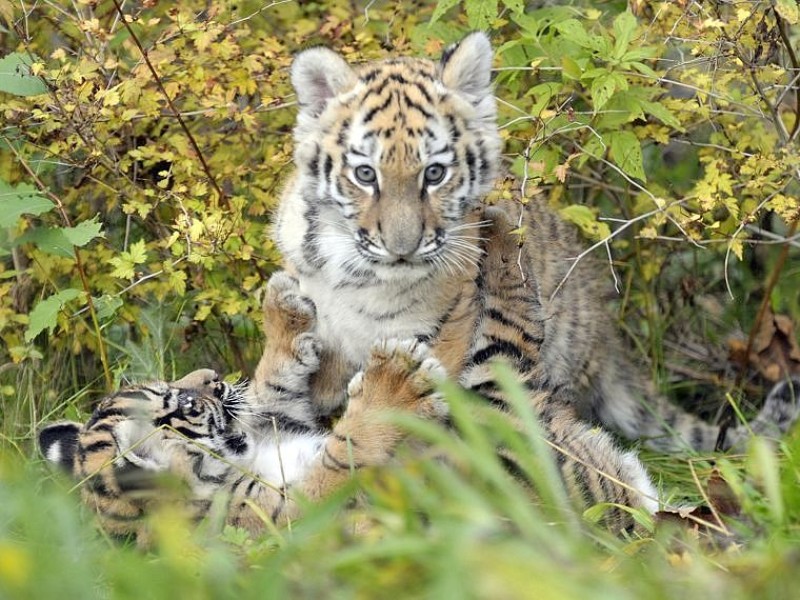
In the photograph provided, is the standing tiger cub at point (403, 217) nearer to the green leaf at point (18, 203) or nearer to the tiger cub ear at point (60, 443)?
the green leaf at point (18, 203)

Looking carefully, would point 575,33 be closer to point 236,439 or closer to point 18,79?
point 236,439

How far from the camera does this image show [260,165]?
5.09 metres

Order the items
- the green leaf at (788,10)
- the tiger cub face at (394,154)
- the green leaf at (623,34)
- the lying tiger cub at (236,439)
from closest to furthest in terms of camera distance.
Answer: the lying tiger cub at (236,439) < the green leaf at (788,10) < the tiger cub face at (394,154) < the green leaf at (623,34)

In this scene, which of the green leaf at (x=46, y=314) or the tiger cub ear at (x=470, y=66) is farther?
the green leaf at (x=46, y=314)

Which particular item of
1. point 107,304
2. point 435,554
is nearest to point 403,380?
point 107,304

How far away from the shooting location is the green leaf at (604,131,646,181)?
455cm

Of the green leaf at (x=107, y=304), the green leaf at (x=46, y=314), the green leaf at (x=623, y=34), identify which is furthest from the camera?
the green leaf at (x=107, y=304)

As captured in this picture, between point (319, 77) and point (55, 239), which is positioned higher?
point (319, 77)

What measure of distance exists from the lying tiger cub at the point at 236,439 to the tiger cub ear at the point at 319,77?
72 cm

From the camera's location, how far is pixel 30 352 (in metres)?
4.77

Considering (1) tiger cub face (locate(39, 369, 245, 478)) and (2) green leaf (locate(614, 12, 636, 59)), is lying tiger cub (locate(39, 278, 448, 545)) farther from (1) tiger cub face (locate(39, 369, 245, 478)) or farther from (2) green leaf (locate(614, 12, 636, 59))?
(2) green leaf (locate(614, 12, 636, 59))

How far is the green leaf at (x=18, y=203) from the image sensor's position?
4266mm

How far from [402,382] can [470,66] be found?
117 centimetres

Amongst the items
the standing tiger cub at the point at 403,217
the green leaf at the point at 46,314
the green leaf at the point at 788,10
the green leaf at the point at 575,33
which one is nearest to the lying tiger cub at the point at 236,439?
the standing tiger cub at the point at 403,217
